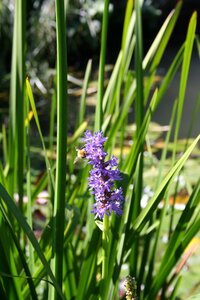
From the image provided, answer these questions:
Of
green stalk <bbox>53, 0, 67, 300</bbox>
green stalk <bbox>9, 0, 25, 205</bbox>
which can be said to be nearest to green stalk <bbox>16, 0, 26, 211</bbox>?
green stalk <bbox>9, 0, 25, 205</bbox>

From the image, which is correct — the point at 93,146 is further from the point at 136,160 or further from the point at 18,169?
the point at 18,169

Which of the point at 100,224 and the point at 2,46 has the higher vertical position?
the point at 2,46

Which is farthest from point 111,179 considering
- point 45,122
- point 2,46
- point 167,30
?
point 2,46

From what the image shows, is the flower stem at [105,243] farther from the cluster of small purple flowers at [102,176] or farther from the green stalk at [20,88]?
the green stalk at [20,88]

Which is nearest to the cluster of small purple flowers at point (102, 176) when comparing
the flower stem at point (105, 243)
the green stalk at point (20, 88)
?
the flower stem at point (105, 243)

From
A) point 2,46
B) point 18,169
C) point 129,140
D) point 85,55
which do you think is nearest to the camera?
point 18,169

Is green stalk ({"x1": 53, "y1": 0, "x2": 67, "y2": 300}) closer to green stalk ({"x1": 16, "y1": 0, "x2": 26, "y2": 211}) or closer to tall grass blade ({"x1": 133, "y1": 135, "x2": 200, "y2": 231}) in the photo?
tall grass blade ({"x1": 133, "y1": 135, "x2": 200, "y2": 231})

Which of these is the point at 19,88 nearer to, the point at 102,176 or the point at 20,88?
the point at 20,88

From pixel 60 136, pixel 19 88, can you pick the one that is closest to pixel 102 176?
pixel 60 136
